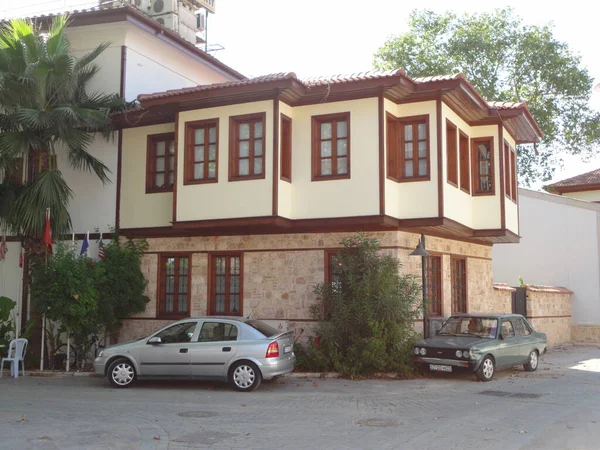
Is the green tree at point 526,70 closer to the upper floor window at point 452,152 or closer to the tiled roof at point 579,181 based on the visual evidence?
the tiled roof at point 579,181

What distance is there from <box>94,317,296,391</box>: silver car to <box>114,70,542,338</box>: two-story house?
3161 millimetres

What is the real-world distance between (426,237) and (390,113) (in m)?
3.37

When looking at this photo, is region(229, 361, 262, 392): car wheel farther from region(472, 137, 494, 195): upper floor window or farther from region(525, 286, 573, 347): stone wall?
region(525, 286, 573, 347): stone wall

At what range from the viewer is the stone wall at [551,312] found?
2164 cm

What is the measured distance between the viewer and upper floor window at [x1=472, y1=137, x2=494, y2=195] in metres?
18.3

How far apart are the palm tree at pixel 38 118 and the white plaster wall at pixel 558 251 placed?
15769 millimetres

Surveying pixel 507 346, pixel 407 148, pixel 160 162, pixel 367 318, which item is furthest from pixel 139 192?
pixel 507 346

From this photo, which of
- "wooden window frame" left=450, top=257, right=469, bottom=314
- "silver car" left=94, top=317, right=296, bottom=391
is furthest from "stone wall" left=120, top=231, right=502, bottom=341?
"silver car" left=94, top=317, right=296, bottom=391

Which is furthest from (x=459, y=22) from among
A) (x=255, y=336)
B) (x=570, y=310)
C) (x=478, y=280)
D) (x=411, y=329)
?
(x=255, y=336)

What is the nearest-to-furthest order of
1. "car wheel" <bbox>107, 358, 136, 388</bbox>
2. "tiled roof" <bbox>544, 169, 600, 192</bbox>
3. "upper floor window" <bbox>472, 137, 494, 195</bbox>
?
1. "car wheel" <bbox>107, 358, 136, 388</bbox>
2. "upper floor window" <bbox>472, 137, 494, 195</bbox>
3. "tiled roof" <bbox>544, 169, 600, 192</bbox>

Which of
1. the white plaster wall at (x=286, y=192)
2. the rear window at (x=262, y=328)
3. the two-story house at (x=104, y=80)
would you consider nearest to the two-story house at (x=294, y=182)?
the white plaster wall at (x=286, y=192)

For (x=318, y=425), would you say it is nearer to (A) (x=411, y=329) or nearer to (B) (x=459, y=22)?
(A) (x=411, y=329)

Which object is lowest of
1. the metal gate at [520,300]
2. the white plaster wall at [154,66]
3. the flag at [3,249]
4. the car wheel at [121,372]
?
the car wheel at [121,372]

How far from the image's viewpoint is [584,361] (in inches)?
727
